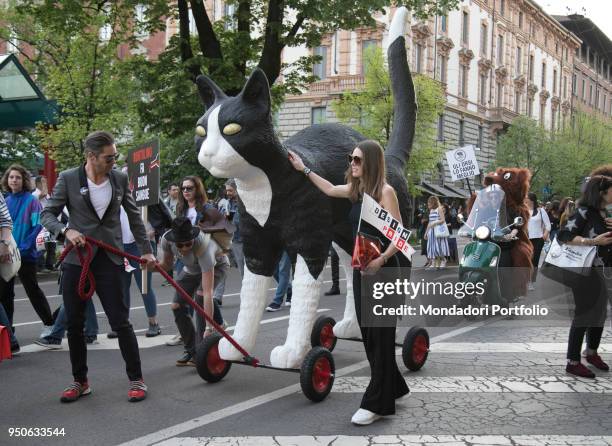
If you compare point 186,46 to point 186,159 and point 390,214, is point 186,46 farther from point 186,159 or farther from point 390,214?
point 390,214

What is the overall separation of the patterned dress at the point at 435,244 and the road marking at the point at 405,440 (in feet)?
40.6

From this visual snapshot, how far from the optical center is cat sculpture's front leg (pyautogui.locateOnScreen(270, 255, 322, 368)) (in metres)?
5.15

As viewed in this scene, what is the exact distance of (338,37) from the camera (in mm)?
37250

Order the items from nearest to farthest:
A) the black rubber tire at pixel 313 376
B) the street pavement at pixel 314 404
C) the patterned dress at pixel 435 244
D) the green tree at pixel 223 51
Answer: the street pavement at pixel 314 404 < the black rubber tire at pixel 313 376 < the green tree at pixel 223 51 < the patterned dress at pixel 435 244

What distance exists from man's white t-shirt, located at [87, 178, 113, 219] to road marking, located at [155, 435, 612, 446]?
182cm

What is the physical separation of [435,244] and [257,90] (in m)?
12.2

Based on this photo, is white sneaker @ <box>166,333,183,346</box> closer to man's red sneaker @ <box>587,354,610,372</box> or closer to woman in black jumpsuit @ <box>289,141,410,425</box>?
woman in black jumpsuit @ <box>289,141,410,425</box>

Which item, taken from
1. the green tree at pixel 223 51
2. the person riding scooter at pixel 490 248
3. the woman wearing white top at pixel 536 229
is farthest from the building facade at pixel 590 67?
the person riding scooter at pixel 490 248

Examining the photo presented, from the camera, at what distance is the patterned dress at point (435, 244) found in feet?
53.9

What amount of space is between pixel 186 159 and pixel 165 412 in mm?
20490

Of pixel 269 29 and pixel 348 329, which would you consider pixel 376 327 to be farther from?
pixel 269 29

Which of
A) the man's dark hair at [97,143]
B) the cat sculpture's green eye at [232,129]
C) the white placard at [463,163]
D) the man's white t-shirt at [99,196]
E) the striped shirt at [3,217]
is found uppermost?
the white placard at [463,163]

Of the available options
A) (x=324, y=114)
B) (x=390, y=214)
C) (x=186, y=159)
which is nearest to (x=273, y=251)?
(x=390, y=214)

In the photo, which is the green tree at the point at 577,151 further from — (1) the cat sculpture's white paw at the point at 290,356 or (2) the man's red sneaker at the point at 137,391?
(2) the man's red sneaker at the point at 137,391
